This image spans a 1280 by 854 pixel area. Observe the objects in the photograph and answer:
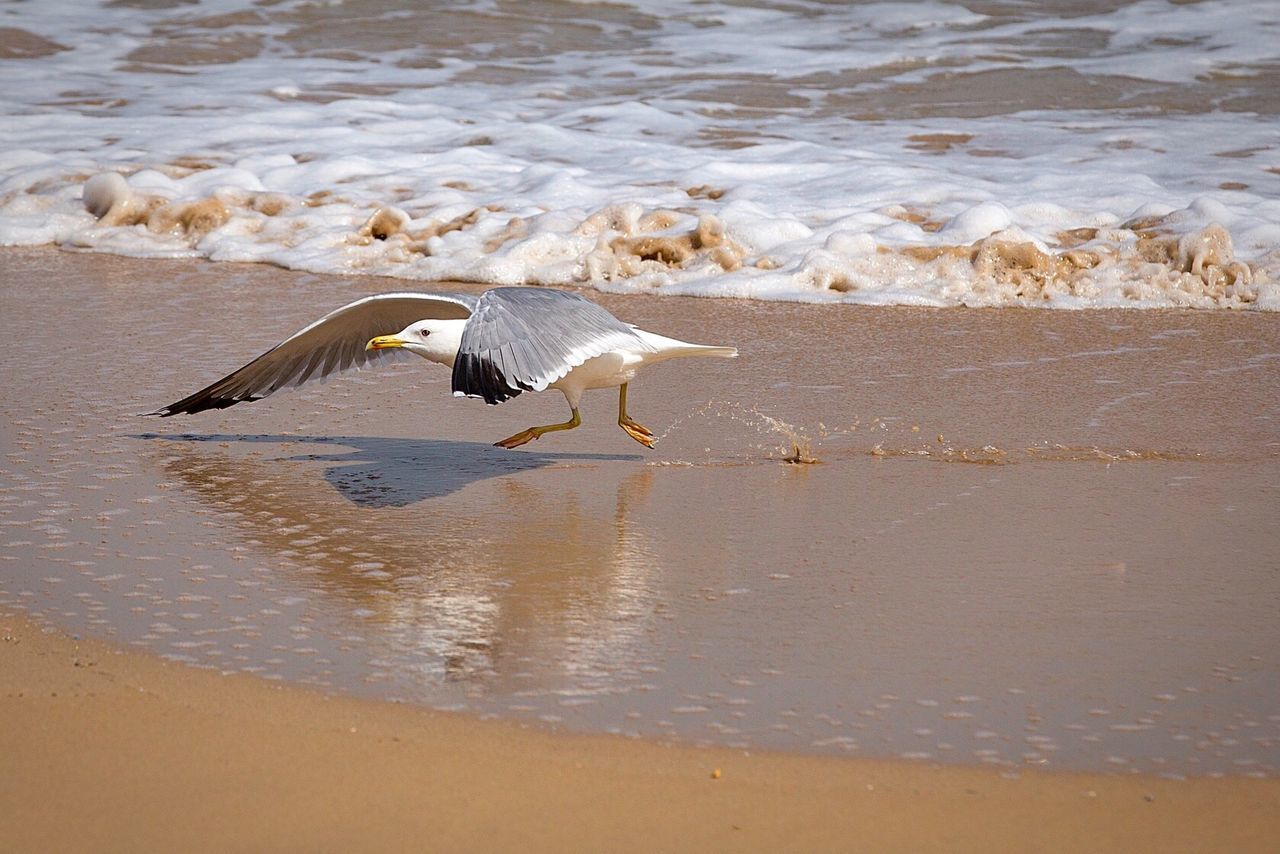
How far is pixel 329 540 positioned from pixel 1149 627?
2011 mm

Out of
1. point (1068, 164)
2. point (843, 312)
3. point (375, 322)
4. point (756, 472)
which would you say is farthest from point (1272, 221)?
point (375, 322)

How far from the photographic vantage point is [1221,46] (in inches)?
493

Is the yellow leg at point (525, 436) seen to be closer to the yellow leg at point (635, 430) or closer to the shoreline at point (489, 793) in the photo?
the yellow leg at point (635, 430)

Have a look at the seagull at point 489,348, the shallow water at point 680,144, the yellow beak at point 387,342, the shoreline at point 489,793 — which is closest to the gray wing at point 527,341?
the seagull at point 489,348

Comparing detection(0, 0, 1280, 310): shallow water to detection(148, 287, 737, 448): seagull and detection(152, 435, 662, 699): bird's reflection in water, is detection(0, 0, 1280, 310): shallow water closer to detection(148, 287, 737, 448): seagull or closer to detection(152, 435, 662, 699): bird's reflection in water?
detection(148, 287, 737, 448): seagull

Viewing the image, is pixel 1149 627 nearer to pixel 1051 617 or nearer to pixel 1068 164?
pixel 1051 617

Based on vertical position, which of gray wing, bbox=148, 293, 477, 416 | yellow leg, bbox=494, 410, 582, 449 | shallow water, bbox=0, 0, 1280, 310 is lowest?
yellow leg, bbox=494, 410, 582, 449

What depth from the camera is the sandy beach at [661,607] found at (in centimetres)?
235

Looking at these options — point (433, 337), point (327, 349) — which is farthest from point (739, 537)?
point (327, 349)

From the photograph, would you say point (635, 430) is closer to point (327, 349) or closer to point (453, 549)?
point (453, 549)

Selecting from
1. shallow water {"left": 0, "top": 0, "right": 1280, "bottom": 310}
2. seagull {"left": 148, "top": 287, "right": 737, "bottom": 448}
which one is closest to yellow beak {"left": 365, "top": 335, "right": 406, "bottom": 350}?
seagull {"left": 148, "top": 287, "right": 737, "bottom": 448}

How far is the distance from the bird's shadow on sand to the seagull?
93 mm

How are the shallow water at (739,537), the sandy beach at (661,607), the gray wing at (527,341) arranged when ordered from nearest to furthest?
the sandy beach at (661,607) → the shallow water at (739,537) → the gray wing at (527,341)

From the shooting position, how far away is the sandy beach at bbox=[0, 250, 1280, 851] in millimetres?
2348
